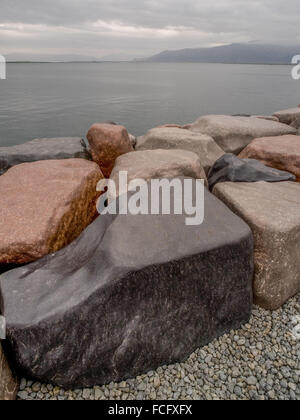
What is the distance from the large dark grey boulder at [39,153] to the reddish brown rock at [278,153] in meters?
2.85

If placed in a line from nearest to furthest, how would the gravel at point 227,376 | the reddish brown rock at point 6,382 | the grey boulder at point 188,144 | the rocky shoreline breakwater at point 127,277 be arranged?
the reddish brown rock at point 6,382 < the rocky shoreline breakwater at point 127,277 < the gravel at point 227,376 < the grey boulder at point 188,144

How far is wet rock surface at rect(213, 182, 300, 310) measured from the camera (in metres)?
3.11

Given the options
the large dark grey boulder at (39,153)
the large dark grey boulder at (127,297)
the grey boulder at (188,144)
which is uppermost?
the grey boulder at (188,144)

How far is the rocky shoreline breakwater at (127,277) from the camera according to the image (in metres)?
2.44

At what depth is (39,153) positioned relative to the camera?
4840mm

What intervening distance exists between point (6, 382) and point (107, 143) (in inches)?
141

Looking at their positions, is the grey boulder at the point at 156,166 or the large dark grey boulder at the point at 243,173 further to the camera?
the large dark grey boulder at the point at 243,173

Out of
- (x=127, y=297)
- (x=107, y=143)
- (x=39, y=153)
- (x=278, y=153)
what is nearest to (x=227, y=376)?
(x=127, y=297)

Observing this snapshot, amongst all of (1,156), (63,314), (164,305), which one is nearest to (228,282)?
(164,305)

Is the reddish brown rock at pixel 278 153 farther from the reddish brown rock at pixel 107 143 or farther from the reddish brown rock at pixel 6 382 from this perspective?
the reddish brown rock at pixel 6 382

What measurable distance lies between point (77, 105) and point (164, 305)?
24183 millimetres

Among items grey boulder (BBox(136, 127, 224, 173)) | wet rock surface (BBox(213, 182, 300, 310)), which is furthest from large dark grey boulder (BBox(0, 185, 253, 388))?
grey boulder (BBox(136, 127, 224, 173))

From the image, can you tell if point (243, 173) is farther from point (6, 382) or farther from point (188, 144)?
point (6, 382)

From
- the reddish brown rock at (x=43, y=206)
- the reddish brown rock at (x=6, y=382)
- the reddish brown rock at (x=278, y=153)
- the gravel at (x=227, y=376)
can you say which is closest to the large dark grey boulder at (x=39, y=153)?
the reddish brown rock at (x=43, y=206)
